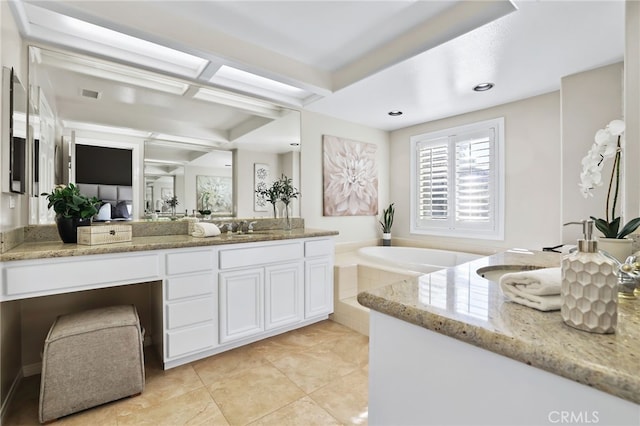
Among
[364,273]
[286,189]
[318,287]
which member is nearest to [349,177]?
[286,189]

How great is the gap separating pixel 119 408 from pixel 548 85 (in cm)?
405

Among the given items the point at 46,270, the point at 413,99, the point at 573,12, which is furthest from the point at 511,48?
the point at 46,270

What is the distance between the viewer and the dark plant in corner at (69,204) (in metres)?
1.89

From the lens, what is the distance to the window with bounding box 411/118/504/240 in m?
3.28

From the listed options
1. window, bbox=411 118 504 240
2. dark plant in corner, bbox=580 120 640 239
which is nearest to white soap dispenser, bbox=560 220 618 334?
dark plant in corner, bbox=580 120 640 239

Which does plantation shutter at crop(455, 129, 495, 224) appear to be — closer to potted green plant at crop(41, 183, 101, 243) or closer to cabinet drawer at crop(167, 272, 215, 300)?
cabinet drawer at crop(167, 272, 215, 300)

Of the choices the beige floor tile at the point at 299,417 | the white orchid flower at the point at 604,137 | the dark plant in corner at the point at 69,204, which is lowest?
the beige floor tile at the point at 299,417

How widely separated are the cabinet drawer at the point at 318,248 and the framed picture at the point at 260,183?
66cm

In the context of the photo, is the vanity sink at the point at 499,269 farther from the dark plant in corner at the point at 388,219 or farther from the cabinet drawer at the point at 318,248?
the dark plant in corner at the point at 388,219

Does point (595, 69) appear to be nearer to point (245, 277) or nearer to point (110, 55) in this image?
point (245, 277)

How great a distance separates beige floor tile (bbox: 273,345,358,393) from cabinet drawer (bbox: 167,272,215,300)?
0.76 meters

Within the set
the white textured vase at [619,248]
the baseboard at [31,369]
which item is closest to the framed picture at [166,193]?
the baseboard at [31,369]

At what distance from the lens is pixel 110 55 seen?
214 cm

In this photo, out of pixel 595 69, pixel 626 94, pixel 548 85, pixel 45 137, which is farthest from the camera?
pixel 548 85
